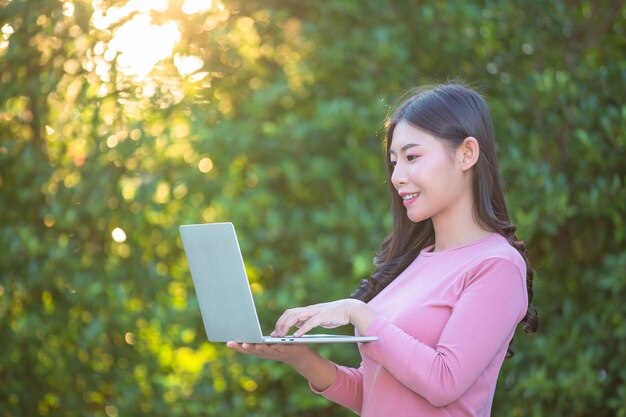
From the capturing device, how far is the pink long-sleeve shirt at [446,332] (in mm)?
1857

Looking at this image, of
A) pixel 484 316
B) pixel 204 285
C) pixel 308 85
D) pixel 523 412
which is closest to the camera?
pixel 484 316

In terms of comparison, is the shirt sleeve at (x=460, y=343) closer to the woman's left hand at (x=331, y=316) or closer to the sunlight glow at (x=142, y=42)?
the woman's left hand at (x=331, y=316)

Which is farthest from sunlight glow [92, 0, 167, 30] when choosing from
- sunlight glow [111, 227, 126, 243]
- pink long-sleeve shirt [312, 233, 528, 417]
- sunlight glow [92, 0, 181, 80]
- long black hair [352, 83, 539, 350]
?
pink long-sleeve shirt [312, 233, 528, 417]

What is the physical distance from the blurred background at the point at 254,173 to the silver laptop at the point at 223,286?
4.22 ft

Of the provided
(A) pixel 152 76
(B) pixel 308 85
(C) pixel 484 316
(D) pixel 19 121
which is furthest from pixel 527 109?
(D) pixel 19 121

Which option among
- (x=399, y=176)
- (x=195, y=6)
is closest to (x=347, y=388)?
(x=399, y=176)

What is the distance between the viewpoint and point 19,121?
3865 millimetres

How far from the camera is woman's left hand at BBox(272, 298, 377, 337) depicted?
1929mm

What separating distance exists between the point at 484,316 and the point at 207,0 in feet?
7.25

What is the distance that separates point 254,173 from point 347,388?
1.49 meters

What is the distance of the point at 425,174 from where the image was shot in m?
2.06

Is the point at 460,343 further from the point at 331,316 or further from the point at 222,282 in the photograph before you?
the point at 222,282

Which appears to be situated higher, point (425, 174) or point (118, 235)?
point (425, 174)

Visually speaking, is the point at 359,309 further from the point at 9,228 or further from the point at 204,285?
the point at 9,228
